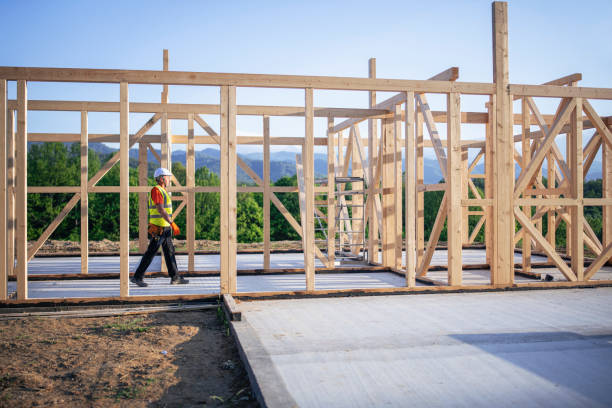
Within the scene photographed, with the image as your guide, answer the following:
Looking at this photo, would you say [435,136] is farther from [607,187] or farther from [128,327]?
[128,327]

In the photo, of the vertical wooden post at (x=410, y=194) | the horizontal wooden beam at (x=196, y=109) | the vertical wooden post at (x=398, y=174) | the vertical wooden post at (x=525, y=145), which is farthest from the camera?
the horizontal wooden beam at (x=196, y=109)

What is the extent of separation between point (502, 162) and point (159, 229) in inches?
200

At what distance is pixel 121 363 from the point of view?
416 centimetres

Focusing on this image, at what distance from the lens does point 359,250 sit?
12.6 meters

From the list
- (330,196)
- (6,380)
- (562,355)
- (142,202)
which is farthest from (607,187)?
(6,380)

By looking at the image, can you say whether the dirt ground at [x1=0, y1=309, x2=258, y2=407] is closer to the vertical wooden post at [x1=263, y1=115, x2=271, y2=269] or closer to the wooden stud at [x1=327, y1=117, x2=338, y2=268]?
the vertical wooden post at [x1=263, y1=115, x2=271, y2=269]

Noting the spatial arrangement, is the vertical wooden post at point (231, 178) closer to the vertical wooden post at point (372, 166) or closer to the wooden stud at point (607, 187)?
the vertical wooden post at point (372, 166)

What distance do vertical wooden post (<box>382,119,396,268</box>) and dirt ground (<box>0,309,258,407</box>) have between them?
15.8 ft

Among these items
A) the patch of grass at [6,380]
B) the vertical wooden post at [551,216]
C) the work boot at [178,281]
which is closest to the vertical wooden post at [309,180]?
the work boot at [178,281]

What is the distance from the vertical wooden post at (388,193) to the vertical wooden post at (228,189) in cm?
378

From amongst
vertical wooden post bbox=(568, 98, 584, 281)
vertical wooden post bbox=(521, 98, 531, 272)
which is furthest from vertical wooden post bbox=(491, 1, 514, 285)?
vertical wooden post bbox=(521, 98, 531, 272)

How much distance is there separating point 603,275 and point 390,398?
7.52 metres

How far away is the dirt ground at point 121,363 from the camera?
138 inches

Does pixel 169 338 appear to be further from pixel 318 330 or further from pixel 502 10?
pixel 502 10
